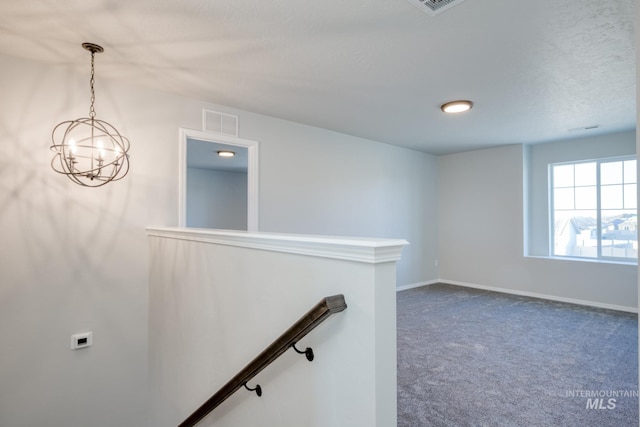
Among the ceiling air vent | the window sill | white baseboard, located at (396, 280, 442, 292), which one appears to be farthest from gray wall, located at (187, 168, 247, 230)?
the ceiling air vent

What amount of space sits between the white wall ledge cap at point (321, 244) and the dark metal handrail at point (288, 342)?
0.60 feet

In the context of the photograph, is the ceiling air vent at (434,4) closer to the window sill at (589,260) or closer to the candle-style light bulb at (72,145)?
the candle-style light bulb at (72,145)

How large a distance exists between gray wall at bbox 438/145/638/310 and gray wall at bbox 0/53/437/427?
4217mm

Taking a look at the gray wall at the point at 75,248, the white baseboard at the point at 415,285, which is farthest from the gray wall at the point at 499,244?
the gray wall at the point at 75,248

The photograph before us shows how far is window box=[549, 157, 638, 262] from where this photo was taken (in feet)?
15.6

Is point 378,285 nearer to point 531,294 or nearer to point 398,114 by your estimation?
point 398,114

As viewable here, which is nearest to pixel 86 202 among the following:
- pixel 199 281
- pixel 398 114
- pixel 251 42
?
pixel 199 281

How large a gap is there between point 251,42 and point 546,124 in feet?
13.3

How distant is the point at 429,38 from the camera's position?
2209 mm

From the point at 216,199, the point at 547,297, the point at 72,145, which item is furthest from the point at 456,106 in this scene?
the point at 216,199

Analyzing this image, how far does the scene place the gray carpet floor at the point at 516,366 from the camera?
2.26m

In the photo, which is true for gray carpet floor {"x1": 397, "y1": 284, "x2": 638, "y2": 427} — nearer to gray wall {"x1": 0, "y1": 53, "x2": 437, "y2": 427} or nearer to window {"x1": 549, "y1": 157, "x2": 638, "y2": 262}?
window {"x1": 549, "y1": 157, "x2": 638, "y2": 262}

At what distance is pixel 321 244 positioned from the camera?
132cm

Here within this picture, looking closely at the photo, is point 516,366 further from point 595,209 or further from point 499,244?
point 595,209
